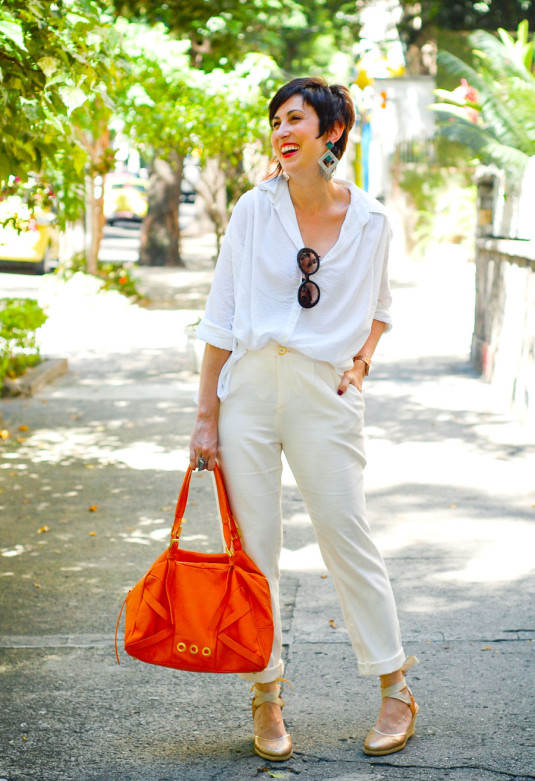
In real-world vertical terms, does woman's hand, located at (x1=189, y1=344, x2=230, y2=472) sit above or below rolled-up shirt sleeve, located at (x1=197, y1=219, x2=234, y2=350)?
below

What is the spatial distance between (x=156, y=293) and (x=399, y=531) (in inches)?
495

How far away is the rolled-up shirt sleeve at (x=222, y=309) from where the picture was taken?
3.18m

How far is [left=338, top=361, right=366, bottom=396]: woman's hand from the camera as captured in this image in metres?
3.19

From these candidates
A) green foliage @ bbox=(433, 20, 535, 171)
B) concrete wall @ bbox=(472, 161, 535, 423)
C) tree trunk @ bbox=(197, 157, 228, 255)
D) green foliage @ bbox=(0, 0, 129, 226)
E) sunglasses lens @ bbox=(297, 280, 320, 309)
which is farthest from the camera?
tree trunk @ bbox=(197, 157, 228, 255)

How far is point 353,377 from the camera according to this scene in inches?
127

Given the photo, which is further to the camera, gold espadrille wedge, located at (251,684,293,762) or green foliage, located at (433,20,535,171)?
green foliage, located at (433,20,535,171)

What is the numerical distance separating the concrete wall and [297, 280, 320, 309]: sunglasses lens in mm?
5376

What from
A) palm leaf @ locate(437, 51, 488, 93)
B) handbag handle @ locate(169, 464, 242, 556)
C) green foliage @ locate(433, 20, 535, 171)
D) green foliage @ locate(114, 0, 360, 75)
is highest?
green foliage @ locate(114, 0, 360, 75)

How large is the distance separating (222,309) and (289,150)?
516 mm

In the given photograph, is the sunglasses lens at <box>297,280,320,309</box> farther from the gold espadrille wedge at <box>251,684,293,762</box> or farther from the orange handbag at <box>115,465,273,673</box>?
the gold espadrille wedge at <box>251,684,293,762</box>

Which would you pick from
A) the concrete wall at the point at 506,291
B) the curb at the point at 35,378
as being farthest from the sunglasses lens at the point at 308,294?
the curb at the point at 35,378

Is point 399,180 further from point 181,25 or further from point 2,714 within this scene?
point 2,714

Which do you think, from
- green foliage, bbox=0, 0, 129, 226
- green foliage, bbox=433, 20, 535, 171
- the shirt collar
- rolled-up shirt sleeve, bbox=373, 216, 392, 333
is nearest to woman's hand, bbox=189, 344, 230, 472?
the shirt collar

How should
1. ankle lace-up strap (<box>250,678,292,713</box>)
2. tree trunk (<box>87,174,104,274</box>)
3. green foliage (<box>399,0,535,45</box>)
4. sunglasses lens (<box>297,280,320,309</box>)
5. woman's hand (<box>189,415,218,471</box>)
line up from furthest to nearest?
1. green foliage (<box>399,0,535,45</box>)
2. tree trunk (<box>87,174,104,274</box>)
3. ankle lace-up strap (<box>250,678,292,713</box>)
4. woman's hand (<box>189,415,218,471</box>)
5. sunglasses lens (<box>297,280,320,309</box>)
